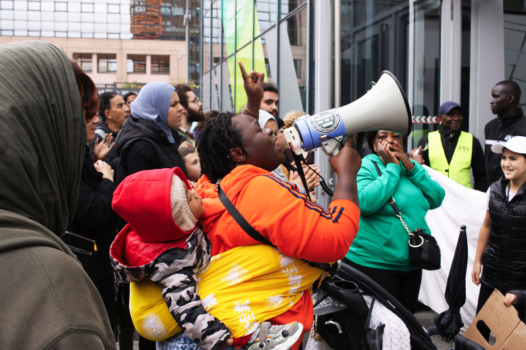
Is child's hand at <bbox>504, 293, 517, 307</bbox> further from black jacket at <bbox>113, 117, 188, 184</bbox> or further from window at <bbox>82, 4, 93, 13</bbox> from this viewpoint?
window at <bbox>82, 4, 93, 13</bbox>

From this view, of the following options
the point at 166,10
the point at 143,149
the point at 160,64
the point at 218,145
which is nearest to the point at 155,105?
the point at 143,149

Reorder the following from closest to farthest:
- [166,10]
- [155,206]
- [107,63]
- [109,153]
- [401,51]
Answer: [155,206] → [109,153] → [401,51] → [107,63] → [166,10]

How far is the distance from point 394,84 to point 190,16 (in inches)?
854

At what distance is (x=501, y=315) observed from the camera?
2779mm

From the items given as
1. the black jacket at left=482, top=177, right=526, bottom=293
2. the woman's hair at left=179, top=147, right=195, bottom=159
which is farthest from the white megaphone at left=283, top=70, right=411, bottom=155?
the woman's hair at left=179, top=147, right=195, bottom=159

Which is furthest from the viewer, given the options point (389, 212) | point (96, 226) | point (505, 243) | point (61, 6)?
point (61, 6)

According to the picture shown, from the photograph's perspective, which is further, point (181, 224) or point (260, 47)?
point (260, 47)

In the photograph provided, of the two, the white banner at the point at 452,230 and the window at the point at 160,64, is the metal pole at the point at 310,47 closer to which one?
the white banner at the point at 452,230

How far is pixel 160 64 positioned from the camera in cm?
5631

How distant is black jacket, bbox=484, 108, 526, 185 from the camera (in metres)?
4.35

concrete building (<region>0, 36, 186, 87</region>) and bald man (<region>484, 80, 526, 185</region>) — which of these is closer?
bald man (<region>484, 80, 526, 185</region>)

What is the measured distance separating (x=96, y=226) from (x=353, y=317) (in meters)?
1.58

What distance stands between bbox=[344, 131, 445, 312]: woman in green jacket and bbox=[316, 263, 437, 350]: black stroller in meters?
0.73

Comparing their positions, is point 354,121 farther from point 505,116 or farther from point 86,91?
point 505,116
